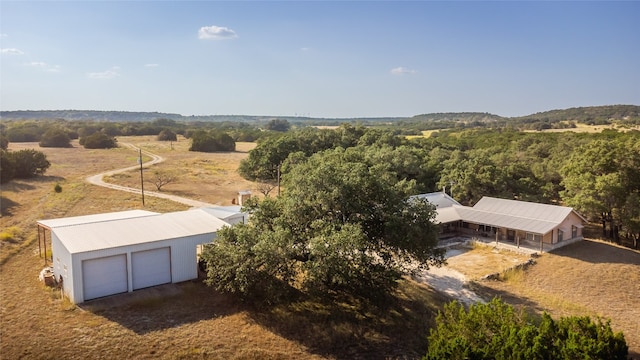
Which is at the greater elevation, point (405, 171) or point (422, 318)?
point (405, 171)

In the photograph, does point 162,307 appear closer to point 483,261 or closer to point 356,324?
point 356,324

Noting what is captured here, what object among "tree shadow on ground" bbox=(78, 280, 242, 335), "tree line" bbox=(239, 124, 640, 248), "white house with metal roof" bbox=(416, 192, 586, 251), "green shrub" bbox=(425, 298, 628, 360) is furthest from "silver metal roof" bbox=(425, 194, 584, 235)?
"green shrub" bbox=(425, 298, 628, 360)

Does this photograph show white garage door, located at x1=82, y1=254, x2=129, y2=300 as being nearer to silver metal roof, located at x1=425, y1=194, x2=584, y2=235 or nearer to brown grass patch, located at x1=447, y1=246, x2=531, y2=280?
brown grass patch, located at x1=447, y1=246, x2=531, y2=280

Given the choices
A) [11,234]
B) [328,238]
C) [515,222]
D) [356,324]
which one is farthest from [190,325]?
[515,222]

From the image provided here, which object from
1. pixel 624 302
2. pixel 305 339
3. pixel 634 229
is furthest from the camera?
pixel 634 229

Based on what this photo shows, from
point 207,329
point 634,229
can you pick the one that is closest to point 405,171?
point 634,229

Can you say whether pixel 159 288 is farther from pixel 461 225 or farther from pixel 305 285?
pixel 461 225

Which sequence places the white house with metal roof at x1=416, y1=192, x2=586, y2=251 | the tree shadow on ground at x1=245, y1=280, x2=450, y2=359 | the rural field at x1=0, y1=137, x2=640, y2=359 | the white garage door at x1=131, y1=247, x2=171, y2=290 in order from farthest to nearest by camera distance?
the white house with metal roof at x1=416, y1=192, x2=586, y2=251 < the white garage door at x1=131, y1=247, x2=171, y2=290 < the tree shadow on ground at x1=245, y1=280, x2=450, y2=359 < the rural field at x1=0, y1=137, x2=640, y2=359
